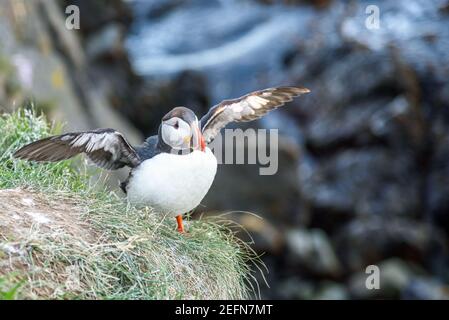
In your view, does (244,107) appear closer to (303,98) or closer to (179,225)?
(179,225)

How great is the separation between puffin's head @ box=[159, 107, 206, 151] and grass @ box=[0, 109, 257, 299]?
0.45m

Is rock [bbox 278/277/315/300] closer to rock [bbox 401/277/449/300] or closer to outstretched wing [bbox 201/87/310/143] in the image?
rock [bbox 401/277/449/300]

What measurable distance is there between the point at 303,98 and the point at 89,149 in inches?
382

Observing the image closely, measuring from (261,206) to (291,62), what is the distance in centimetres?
442

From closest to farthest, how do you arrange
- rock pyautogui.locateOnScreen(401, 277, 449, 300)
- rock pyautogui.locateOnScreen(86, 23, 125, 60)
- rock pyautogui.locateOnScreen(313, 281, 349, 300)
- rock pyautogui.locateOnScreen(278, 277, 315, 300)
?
1. rock pyautogui.locateOnScreen(401, 277, 449, 300)
2. rock pyautogui.locateOnScreen(313, 281, 349, 300)
3. rock pyautogui.locateOnScreen(278, 277, 315, 300)
4. rock pyautogui.locateOnScreen(86, 23, 125, 60)

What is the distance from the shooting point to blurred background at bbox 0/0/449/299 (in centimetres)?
1025

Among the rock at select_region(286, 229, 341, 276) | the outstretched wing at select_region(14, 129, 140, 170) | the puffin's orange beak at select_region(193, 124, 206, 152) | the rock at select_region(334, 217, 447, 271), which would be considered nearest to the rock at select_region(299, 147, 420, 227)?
the rock at select_region(334, 217, 447, 271)

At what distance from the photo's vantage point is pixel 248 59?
14.4 m

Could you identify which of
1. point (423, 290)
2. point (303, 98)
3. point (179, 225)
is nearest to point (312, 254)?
point (423, 290)

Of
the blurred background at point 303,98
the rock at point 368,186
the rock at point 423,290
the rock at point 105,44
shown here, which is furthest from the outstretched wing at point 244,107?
the rock at point 105,44

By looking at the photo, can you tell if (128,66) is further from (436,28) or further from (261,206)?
(436,28)

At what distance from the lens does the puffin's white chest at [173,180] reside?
4.14 meters

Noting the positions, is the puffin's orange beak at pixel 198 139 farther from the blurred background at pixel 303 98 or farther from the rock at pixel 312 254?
the rock at pixel 312 254

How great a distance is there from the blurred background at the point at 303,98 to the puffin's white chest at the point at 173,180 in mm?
4128
